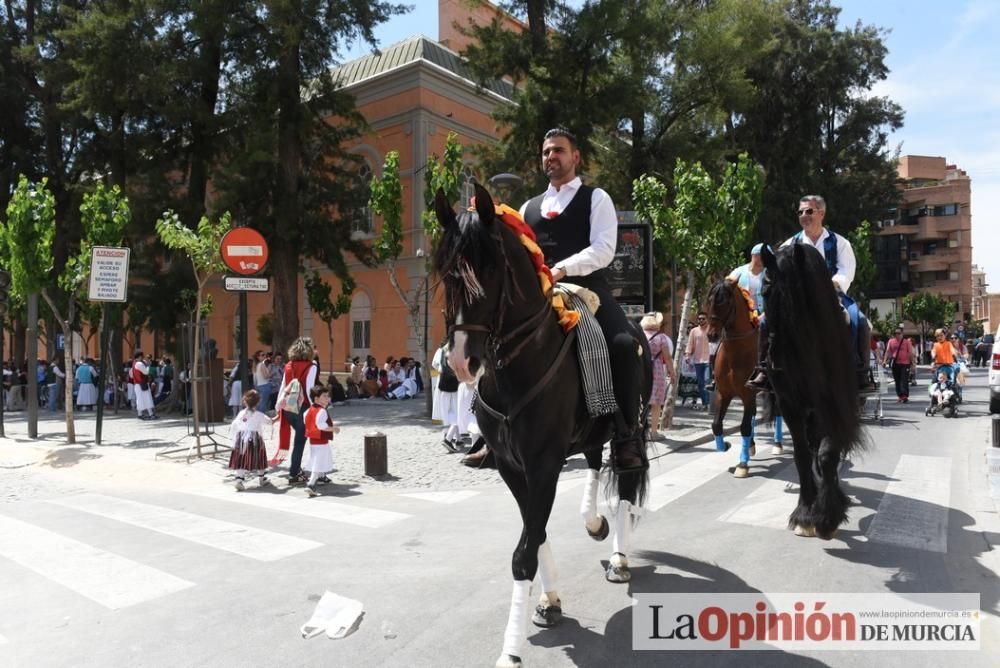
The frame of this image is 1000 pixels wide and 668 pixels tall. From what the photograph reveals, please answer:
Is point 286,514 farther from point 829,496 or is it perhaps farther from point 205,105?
point 205,105

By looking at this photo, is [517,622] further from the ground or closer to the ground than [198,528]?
further from the ground

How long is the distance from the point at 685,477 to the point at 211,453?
8148mm

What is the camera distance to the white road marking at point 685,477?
7.16m

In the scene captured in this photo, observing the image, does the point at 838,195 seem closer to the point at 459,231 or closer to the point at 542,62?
the point at 542,62

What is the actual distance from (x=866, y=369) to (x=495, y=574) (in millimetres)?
3896

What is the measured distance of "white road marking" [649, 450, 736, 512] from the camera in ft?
23.5

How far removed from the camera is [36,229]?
13.7 metres

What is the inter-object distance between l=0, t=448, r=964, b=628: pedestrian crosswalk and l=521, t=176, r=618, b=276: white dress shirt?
329 cm

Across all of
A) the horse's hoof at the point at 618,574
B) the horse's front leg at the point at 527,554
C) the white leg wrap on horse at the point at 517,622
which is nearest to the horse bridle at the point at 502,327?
the horse's front leg at the point at 527,554

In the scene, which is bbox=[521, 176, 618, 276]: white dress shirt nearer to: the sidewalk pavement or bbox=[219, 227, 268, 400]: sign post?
the sidewalk pavement

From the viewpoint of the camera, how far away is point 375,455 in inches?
375

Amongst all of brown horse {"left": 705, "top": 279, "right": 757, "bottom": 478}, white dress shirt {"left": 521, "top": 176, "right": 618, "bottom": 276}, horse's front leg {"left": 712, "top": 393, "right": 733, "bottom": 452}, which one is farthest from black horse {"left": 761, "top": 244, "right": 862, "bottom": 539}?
horse's front leg {"left": 712, "top": 393, "right": 733, "bottom": 452}

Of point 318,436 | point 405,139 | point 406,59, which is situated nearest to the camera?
point 318,436

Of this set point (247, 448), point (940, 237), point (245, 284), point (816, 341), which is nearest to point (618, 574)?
point (816, 341)
